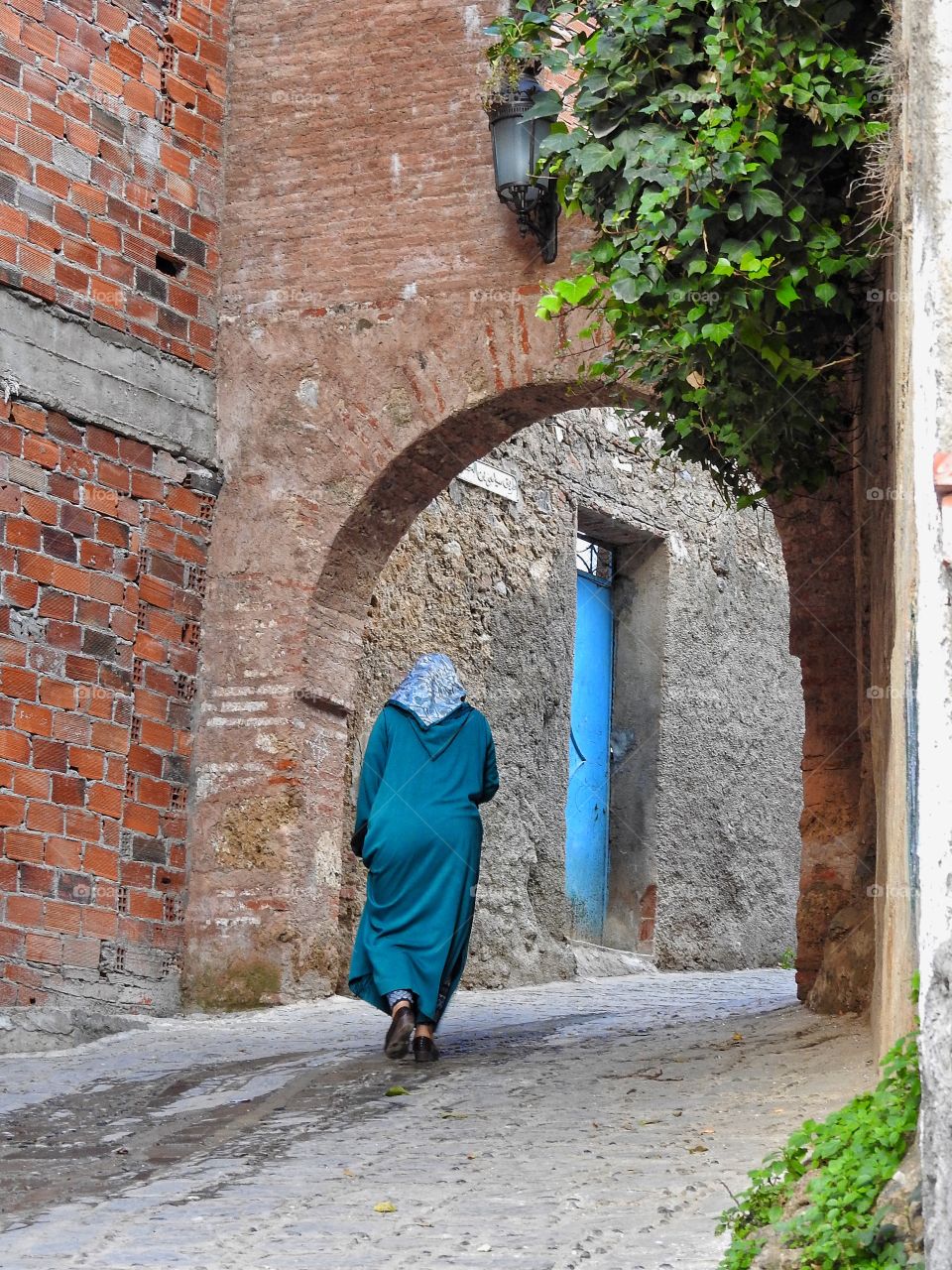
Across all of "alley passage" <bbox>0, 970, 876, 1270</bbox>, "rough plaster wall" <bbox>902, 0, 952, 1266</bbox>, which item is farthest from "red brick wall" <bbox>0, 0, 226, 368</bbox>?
"rough plaster wall" <bbox>902, 0, 952, 1266</bbox>

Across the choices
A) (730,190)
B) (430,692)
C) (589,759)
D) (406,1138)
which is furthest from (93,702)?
(589,759)

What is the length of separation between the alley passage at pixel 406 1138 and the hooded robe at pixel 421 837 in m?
0.33

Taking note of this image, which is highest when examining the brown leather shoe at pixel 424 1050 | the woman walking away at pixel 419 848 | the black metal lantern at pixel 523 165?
the black metal lantern at pixel 523 165

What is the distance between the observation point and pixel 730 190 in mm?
5113

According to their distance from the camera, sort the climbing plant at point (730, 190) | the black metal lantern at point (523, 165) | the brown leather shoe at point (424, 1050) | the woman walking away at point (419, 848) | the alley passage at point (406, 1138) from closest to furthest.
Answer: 1. the alley passage at point (406, 1138)
2. the climbing plant at point (730, 190)
3. the brown leather shoe at point (424, 1050)
4. the woman walking away at point (419, 848)
5. the black metal lantern at point (523, 165)

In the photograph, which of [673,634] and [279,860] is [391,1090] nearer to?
[279,860]

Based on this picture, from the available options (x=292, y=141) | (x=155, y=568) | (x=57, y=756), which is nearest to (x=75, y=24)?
(x=292, y=141)

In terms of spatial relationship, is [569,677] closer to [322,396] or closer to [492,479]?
[492,479]

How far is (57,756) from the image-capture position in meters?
7.07

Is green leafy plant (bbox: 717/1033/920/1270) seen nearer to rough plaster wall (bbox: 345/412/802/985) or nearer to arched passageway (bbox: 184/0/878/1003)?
arched passageway (bbox: 184/0/878/1003)

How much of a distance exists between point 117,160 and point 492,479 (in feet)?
8.66

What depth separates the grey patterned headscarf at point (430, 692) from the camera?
645 cm

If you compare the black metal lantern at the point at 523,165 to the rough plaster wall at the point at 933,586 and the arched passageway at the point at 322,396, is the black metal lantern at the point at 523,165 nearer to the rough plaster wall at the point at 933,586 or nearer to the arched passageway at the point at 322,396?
the arched passageway at the point at 322,396

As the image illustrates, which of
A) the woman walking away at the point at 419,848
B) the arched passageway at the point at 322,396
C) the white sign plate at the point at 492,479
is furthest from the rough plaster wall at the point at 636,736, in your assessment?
the woman walking away at the point at 419,848
